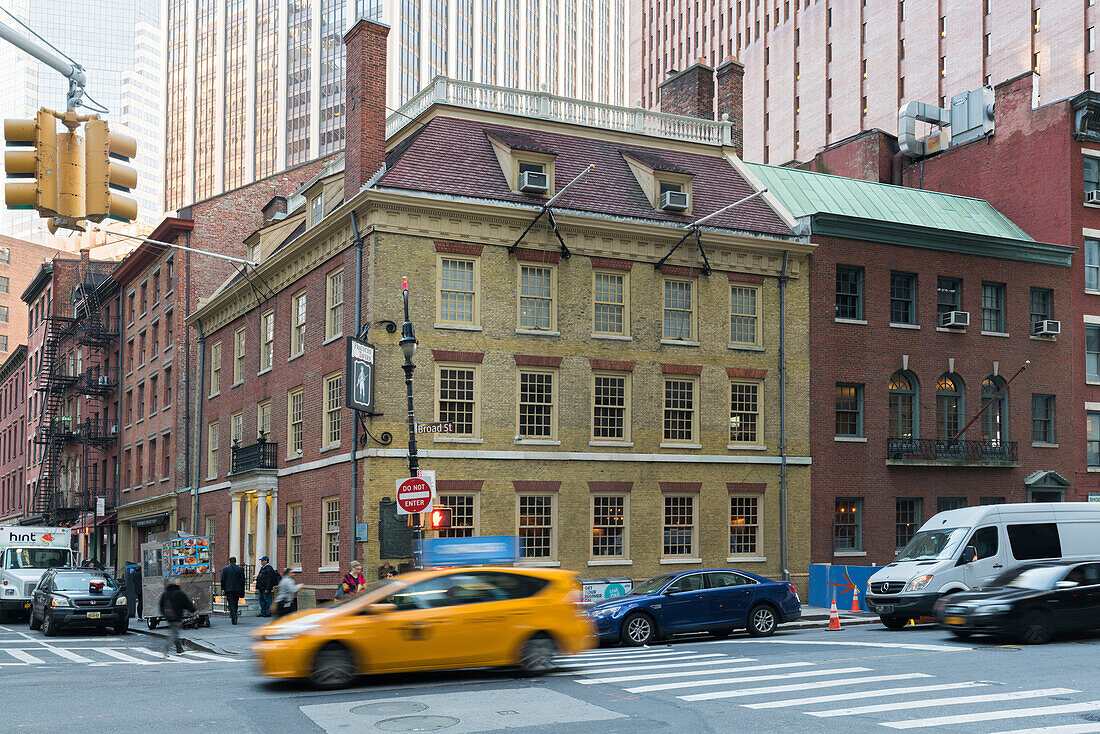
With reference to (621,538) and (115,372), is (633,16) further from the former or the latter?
(621,538)

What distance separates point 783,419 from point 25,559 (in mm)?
23816

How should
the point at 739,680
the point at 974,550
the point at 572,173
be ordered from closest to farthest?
1. the point at 739,680
2. the point at 974,550
3. the point at 572,173

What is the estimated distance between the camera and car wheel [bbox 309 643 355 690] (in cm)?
1457

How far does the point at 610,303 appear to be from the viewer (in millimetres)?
31547

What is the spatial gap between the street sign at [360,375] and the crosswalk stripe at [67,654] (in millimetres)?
8068

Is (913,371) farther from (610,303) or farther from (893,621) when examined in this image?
(893,621)

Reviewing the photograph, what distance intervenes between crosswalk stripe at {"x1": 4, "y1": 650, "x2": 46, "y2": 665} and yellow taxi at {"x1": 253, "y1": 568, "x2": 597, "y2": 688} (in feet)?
27.6

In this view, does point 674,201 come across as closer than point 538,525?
No

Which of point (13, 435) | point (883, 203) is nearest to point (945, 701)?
point (883, 203)

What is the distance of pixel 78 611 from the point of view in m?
28.3

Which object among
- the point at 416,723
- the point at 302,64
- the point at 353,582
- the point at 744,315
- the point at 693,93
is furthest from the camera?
the point at 302,64

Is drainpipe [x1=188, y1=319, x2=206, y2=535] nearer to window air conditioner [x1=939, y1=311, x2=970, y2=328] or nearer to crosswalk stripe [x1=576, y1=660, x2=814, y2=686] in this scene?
window air conditioner [x1=939, y1=311, x2=970, y2=328]

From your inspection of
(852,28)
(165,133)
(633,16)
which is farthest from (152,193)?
(852,28)

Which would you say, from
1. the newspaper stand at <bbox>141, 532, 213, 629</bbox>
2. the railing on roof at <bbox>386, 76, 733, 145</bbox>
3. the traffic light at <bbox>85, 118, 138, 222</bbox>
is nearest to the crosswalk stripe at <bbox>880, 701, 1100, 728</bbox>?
the traffic light at <bbox>85, 118, 138, 222</bbox>
